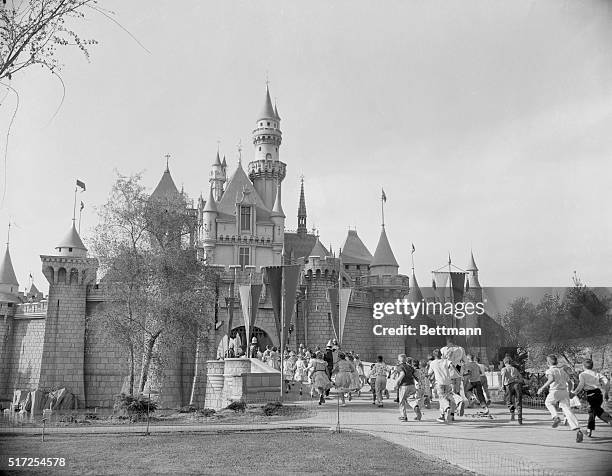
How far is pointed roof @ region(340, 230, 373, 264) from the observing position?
5206 cm

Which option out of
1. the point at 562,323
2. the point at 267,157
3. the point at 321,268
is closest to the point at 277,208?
the point at 267,157

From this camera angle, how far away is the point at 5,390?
1476 inches

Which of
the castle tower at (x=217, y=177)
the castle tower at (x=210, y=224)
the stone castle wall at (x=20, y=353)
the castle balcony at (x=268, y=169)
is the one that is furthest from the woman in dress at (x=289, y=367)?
the castle tower at (x=217, y=177)

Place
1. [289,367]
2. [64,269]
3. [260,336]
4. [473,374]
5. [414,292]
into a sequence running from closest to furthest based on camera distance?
1. [473,374]
2. [289,367]
3. [64,269]
4. [260,336]
5. [414,292]

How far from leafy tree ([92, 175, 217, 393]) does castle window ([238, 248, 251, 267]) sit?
1861 centimetres

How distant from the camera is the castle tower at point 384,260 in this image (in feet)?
137

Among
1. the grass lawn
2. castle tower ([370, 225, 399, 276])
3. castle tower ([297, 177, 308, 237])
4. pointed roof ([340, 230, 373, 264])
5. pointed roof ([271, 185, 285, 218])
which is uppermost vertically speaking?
castle tower ([297, 177, 308, 237])

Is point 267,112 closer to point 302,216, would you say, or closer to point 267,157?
point 267,157

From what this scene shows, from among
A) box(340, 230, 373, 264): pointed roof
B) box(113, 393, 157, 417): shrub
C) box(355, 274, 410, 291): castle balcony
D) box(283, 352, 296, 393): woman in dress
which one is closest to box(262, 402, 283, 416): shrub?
box(113, 393, 157, 417): shrub

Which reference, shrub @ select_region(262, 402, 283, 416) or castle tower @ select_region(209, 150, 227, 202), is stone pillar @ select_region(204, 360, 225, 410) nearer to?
shrub @ select_region(262, 402, 283, 416)

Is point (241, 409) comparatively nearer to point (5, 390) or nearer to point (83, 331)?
point (83, 331)

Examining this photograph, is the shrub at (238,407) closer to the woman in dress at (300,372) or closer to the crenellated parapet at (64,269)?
the woman in dress at (300,372)

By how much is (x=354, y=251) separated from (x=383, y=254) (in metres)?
10.8

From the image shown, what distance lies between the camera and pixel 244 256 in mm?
44750
